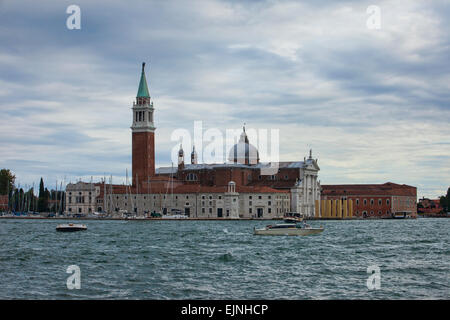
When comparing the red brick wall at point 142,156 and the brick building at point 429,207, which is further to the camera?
the brick building at point 429,207

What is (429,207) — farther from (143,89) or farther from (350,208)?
(143,89)

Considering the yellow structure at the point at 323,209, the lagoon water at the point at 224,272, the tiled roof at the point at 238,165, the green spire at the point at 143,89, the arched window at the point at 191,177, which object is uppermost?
the green spire at the point at 143,89

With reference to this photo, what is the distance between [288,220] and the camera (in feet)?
225

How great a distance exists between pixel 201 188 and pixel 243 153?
11.1m

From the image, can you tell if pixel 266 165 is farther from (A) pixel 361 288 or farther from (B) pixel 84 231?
(A) pixel 361 288

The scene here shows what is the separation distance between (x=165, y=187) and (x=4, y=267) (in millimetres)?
63205

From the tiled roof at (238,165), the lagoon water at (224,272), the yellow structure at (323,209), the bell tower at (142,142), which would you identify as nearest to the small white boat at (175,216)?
the bell tower at (142,142)

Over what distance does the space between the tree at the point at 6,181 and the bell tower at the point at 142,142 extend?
64.5 ft

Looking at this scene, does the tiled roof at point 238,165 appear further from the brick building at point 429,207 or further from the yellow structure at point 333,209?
the brick building at point 429,207

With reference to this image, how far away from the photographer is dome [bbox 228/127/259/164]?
301 ft

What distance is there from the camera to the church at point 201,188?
271 feet

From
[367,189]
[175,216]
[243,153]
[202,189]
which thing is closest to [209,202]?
[202,189]

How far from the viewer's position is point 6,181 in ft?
308
